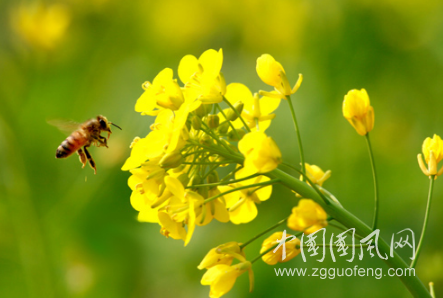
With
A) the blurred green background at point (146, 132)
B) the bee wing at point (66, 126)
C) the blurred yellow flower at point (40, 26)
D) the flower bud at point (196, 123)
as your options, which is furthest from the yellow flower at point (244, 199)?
the blurred yellow flower at point (40, 26)

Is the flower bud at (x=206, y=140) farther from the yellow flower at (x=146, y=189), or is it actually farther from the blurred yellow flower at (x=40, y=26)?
the blurred yellow flower at (x=40, y=26)

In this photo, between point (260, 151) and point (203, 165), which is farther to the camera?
point (203, 165)

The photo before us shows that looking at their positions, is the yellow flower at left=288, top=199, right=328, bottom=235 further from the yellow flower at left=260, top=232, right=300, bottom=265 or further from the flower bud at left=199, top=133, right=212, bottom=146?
the flower bud at left=199, top=133, right=212, bottom=146

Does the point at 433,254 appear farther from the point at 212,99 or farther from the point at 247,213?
the point at 212,99

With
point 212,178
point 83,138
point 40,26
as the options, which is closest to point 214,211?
point 212,178

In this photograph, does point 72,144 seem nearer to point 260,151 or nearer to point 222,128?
point 222,128

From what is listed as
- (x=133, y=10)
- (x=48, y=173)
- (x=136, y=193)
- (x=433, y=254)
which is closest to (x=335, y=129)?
(x=433, y=254)
